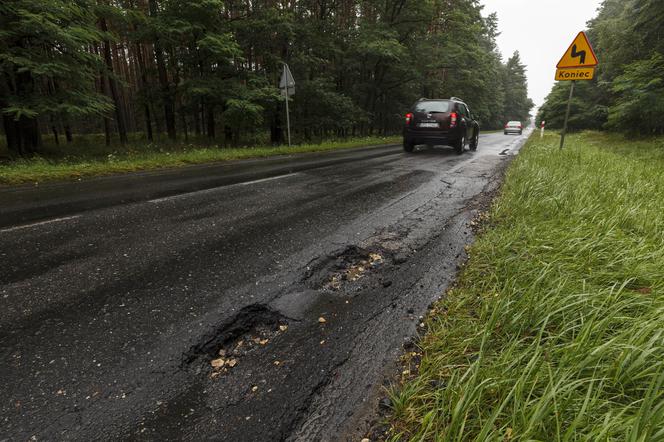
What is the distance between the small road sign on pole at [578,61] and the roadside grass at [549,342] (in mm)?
6138

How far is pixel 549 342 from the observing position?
5.11 ft

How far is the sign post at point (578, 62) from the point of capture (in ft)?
24.3

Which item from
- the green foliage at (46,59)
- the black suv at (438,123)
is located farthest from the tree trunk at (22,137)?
the black suv at (438,123)

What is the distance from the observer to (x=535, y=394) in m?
1.30

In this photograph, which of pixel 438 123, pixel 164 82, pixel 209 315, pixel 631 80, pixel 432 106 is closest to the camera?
pixel 209 315

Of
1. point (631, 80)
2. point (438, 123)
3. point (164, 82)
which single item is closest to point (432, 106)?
point (438, 123)

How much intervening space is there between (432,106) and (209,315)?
35.7 feet

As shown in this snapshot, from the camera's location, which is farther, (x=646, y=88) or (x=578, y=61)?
(x=646, y=88)

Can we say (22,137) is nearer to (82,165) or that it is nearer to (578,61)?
(82,165)

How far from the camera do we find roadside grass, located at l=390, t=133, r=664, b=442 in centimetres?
115

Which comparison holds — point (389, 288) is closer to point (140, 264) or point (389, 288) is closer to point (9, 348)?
point (140, 264)

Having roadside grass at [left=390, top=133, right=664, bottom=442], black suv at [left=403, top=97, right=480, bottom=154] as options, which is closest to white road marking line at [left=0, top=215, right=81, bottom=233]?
roadside grass at [left=390, top=133, right=664, bottom=442]

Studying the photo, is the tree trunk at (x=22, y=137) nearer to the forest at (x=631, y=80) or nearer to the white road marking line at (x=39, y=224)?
the white road marking line at (x=39, y=224)

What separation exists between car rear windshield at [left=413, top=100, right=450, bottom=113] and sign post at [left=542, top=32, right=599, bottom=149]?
3.22m
